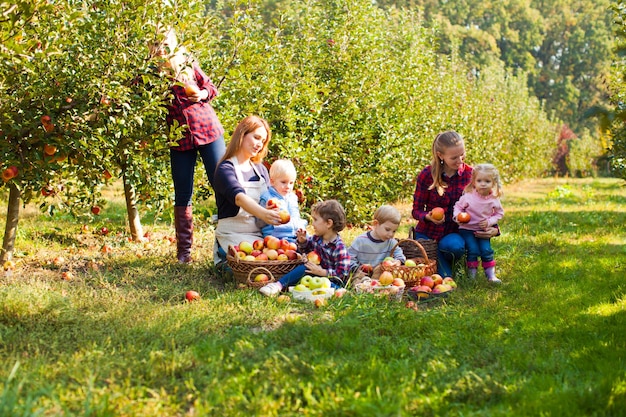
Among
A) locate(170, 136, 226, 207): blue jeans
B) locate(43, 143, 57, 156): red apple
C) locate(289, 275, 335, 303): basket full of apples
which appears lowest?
locate(289, 275, 335, 303): basket full of apples

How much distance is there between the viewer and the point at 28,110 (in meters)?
5.25

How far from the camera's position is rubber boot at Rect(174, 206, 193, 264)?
5.94 m

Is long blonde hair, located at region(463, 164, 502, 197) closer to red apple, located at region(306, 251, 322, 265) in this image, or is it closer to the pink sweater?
the pink sweater

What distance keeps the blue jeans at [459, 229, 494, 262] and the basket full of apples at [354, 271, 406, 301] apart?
890mm

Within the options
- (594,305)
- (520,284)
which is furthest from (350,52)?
(594,305)

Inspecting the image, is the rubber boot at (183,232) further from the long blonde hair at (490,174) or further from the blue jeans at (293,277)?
the long blonde hair at (490,174)

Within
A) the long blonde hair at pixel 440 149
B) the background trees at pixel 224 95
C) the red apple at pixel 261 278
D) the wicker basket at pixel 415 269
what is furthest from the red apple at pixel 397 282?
the background trees at pixel 224 95

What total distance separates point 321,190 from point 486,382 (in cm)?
530

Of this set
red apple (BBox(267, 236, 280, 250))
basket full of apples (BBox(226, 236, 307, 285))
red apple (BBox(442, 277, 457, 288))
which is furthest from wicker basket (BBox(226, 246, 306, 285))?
red apple (BBox(442, 277, 457, 288))

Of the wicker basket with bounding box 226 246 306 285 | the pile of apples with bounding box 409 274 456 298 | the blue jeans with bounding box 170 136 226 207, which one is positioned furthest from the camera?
the blue jeans with bounding box 170 136 226 207

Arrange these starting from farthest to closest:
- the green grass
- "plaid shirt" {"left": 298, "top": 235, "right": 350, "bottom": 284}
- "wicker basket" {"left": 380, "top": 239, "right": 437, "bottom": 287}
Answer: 1. "plaid shirt" {"left": 298, "top": 235, "right": 350, "bottom": 284}
2. "wicker basket" {"left": 380, "top": 239, "right": 437, "bottom": 287}
3. the green grass

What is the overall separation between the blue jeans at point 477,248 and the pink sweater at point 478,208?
8 centimetres

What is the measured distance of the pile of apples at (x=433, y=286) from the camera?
492 cm

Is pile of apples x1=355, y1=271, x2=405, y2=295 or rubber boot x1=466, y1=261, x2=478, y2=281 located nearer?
pile of apples x1=355, y1=271, x2=405, y2=295
